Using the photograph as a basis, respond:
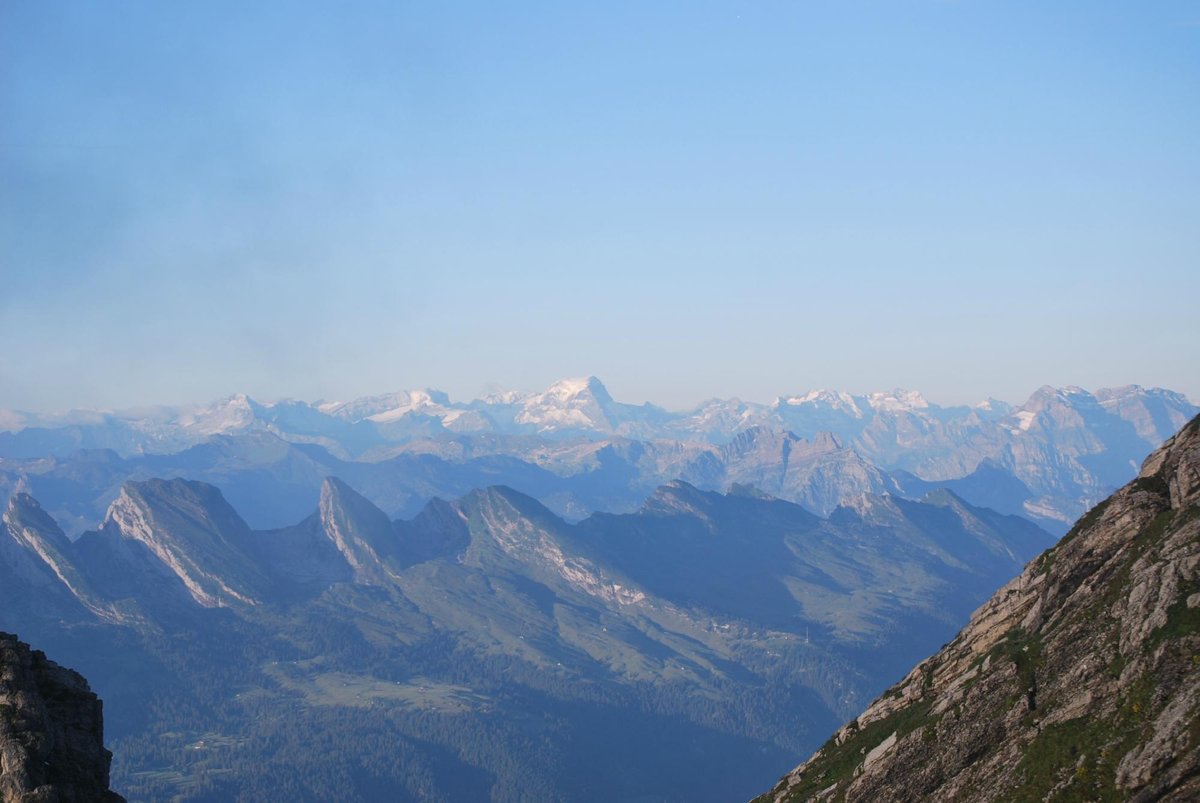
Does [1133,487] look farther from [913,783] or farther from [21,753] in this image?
[21,753]

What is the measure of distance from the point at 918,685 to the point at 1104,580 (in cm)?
2090

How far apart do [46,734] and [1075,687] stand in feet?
199

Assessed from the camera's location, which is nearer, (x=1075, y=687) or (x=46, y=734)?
(x=1075, y=687)

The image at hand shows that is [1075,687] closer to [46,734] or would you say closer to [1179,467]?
[1179,467]

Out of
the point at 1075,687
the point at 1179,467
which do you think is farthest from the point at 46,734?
the point at 1179,467

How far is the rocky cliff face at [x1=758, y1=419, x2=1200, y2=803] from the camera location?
57.2 meters

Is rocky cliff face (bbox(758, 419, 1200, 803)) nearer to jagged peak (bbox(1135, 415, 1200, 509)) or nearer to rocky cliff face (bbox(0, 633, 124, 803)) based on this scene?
jagged peak (bbox(1135, 415, 1200, 509))

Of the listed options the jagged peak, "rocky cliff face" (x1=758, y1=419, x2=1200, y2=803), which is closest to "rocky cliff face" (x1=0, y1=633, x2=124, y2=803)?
"rocky cliff face" (x1=758, y1=419, x2=1200, y2=803)

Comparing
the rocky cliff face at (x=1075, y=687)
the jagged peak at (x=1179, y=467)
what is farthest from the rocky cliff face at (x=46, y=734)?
the jagged peak at (x=1179, y=467)

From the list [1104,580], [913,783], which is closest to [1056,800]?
[913,783]

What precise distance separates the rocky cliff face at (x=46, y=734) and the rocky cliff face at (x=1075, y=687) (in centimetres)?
4870

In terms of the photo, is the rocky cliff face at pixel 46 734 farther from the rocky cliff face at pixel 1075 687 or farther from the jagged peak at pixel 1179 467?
the jagged peak at pixel 1179 467

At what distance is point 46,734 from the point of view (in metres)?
71.1

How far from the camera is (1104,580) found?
75688 millimetres
